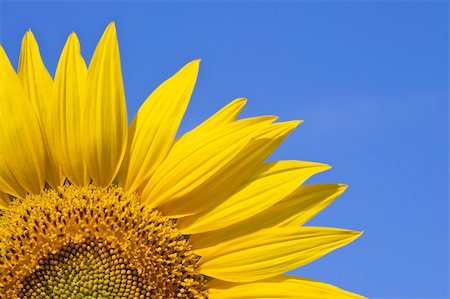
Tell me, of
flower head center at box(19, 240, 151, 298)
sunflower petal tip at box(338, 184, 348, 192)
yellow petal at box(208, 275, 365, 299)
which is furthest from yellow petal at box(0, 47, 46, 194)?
sunflower petal tip at box(338, 184, 348, 192)

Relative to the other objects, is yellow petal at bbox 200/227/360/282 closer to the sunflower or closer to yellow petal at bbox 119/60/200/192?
the sunflower

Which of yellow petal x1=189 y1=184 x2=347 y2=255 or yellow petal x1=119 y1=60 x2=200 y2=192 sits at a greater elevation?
yellow petal x1=119 y1=60 x2=200 y2=192

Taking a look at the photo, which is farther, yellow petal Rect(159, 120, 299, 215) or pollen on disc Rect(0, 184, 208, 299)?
yellow petal Rect(159, 120, 299, 215)

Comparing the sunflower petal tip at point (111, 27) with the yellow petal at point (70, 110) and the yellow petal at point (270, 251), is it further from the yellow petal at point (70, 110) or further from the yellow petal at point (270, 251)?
the yellow petal at point (270, 251)

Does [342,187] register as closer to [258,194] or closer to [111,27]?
[258,194]

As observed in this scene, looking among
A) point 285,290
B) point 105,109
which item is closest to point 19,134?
point 105,109

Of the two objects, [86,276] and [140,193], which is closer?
[86,276]
